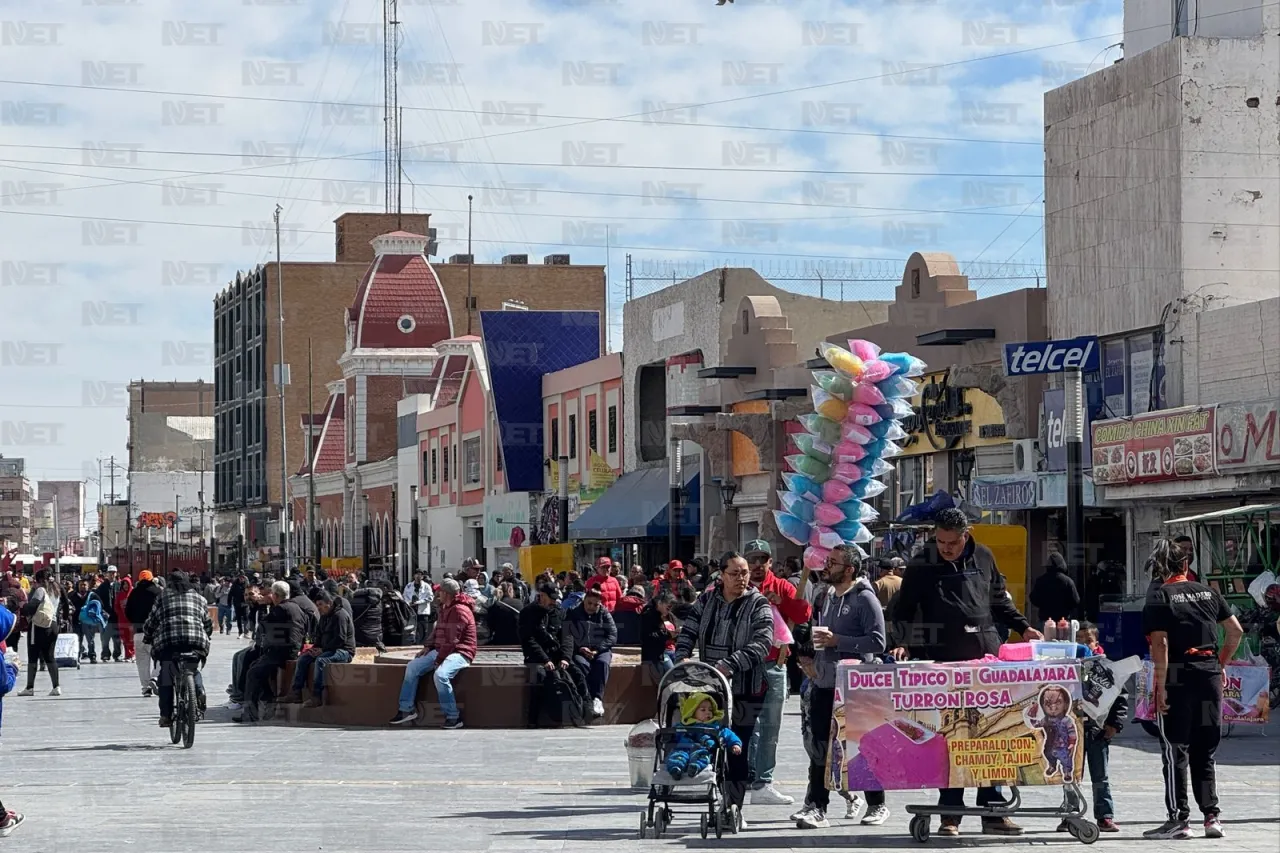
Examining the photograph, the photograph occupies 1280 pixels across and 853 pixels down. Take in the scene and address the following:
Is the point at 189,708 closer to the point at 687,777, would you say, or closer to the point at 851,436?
the point at 687,777

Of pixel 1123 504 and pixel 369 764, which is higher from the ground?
pixel 1123 504

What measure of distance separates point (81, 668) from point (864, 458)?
56.5 feet

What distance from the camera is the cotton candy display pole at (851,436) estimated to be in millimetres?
24188

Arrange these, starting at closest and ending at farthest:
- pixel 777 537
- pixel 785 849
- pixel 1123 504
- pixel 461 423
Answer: pixel 785 849 < pixel 1123 504 < pixel 777 537 < pixel 461 423

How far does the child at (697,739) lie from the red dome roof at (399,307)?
249 feet

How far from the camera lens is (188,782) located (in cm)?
1548

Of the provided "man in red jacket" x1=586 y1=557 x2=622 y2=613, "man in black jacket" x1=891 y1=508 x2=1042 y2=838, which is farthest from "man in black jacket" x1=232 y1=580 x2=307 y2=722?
"man in black jacket" x1=891 y1=508 x2=1042 y2=838

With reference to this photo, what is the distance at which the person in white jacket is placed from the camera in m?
34.3

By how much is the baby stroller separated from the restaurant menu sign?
17.1m

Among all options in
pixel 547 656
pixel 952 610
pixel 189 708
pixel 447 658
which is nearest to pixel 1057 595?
pixel 547 656

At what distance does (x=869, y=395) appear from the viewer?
79.4 feet

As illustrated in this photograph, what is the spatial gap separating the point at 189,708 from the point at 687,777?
8.20 m

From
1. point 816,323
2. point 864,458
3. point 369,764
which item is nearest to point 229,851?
point 369,764

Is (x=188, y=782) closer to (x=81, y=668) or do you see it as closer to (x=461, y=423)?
(x=81, y=668)
